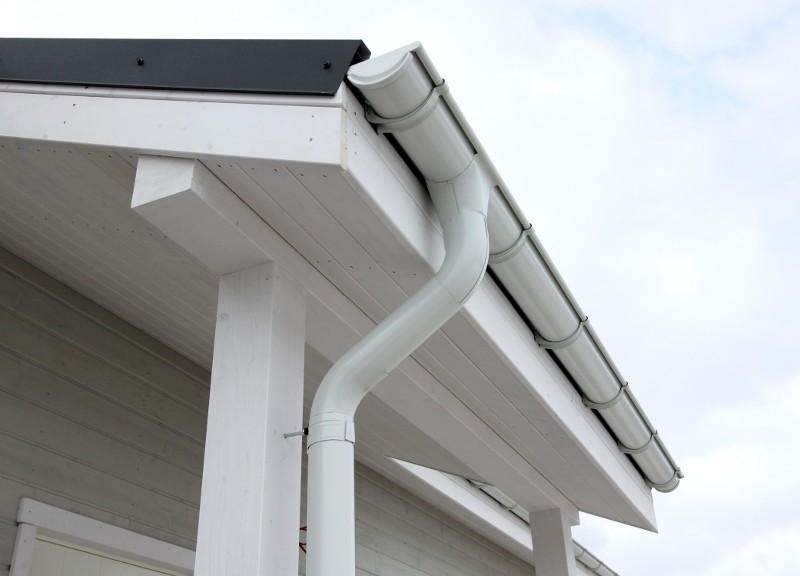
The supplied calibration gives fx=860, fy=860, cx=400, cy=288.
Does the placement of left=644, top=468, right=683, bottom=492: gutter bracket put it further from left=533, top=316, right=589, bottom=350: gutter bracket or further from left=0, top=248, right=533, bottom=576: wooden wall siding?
left=0, top=248, right=533, bottom=576: wooden wall siding

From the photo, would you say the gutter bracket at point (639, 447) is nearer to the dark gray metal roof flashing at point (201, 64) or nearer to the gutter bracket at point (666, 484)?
the gutter bracket at point (666, 484)

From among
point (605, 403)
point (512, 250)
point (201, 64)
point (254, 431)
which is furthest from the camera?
point (605, 403)

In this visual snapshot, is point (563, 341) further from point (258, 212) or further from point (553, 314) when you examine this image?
point (258, 212)

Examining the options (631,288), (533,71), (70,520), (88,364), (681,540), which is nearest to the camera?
(70,520)

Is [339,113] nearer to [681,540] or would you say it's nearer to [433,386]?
[433,386]

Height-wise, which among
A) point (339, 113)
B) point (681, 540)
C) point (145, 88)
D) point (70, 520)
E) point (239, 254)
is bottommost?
point (70, 520)

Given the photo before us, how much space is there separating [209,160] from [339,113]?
325 millimetres

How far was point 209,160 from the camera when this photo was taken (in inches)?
79.6

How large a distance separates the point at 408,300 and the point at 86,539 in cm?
159

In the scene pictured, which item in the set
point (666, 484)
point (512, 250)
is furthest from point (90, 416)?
point (666, 484)

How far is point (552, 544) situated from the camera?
13.9 feet

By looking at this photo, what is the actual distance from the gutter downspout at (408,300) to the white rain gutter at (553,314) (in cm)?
5

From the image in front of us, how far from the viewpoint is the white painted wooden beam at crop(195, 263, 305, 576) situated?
1.93 m

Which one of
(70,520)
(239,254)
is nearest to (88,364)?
Result: (70,520)
